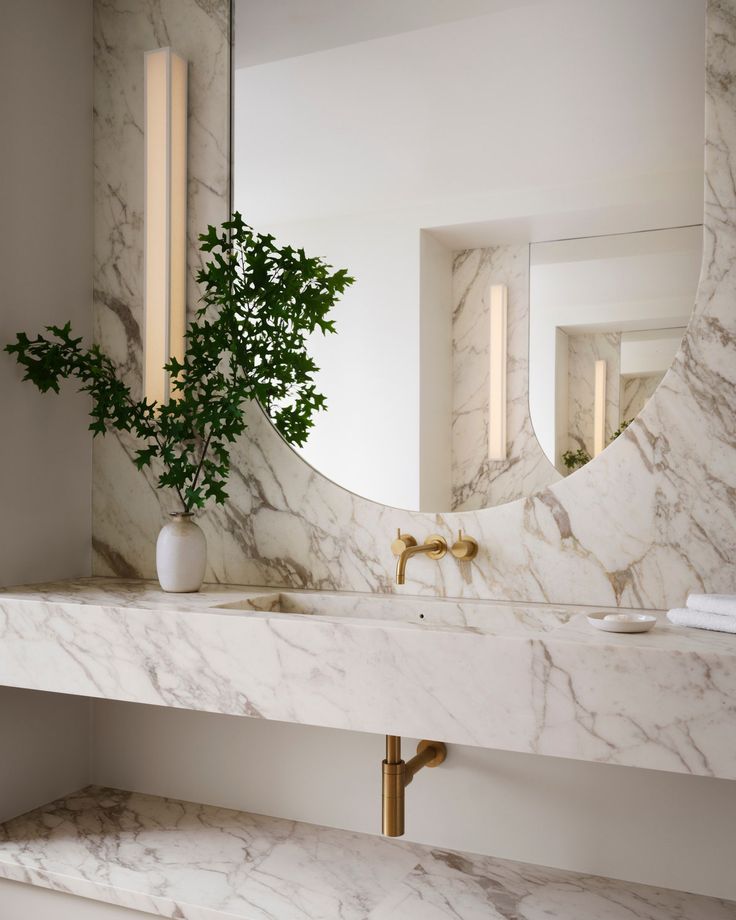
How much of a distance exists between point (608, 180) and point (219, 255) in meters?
0.84

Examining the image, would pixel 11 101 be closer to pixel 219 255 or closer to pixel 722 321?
pixel 219 255

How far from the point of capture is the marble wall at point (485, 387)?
70.1 inches

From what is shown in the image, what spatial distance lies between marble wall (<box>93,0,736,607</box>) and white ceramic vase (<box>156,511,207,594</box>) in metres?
0.18

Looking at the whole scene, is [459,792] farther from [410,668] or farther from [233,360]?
[233,360]

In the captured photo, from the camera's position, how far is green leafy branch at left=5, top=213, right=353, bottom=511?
1.91m

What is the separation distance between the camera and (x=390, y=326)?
190 cm

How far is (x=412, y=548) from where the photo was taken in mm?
1793

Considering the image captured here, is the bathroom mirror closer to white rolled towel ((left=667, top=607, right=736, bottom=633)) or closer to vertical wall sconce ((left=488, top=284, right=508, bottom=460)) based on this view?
vertical wall sconce ((left=488, top=284, right=508, bottom=460))

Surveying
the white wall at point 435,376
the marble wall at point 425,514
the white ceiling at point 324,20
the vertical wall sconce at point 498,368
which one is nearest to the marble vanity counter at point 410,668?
the marble wall at point 425,514

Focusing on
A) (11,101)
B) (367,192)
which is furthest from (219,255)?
(11,101)

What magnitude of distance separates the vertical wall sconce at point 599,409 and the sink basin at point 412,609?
33 centimetres

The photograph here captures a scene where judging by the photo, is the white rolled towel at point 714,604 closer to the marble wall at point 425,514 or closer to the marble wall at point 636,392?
the marble wall at point 425,514

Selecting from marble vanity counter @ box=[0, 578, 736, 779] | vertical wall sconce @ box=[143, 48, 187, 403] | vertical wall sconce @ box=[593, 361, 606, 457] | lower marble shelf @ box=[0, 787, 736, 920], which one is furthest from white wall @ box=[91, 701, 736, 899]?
vertical wall sconce @ box=[143, 48, 187, 403]

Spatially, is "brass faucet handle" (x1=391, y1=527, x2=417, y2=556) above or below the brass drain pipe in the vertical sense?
above
